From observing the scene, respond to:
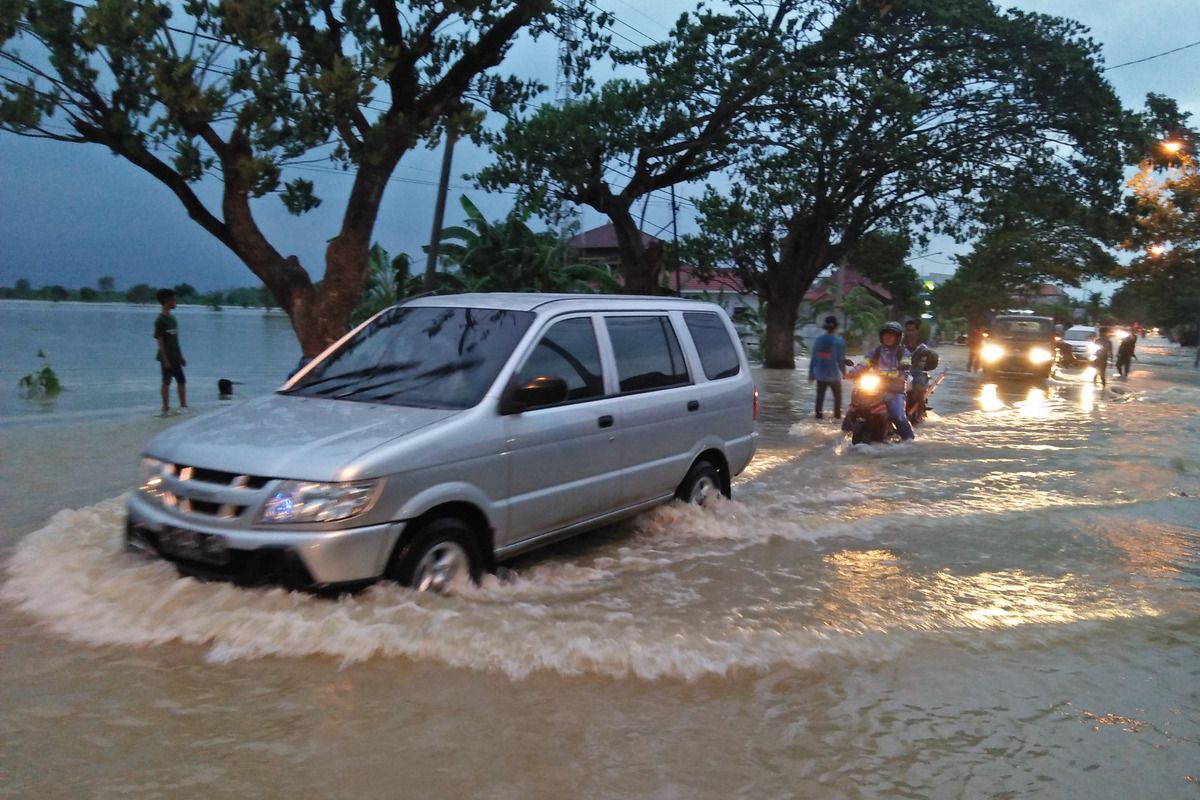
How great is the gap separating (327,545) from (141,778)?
1322mm

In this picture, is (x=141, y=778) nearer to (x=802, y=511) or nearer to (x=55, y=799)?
(x=55, y=799)

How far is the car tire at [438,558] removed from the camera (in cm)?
492

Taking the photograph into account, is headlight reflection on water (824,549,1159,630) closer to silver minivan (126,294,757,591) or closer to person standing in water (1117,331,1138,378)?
silver minivan (126,294,757,591)

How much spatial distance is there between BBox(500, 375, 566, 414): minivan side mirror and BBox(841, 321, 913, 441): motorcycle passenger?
25.2ft

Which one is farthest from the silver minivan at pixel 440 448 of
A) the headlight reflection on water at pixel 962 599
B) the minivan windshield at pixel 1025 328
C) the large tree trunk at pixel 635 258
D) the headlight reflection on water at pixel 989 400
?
the minivan windshield at pixel 1025 328

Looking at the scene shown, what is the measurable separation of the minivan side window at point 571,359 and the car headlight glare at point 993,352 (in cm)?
2438

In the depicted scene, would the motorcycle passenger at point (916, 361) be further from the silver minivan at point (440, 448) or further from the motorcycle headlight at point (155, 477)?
the motorcycle headlight at point (155, 477)

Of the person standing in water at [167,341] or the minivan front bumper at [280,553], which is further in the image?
the person standing in water at [167,341]

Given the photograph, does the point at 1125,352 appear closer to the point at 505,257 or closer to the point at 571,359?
the point at 505,257

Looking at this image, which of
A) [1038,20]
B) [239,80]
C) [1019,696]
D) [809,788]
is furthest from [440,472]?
[1038,20]

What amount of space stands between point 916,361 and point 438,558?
35.3 feet

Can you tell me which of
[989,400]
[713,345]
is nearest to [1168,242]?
[989,400]

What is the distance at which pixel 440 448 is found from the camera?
5035 mm

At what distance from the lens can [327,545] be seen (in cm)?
462
